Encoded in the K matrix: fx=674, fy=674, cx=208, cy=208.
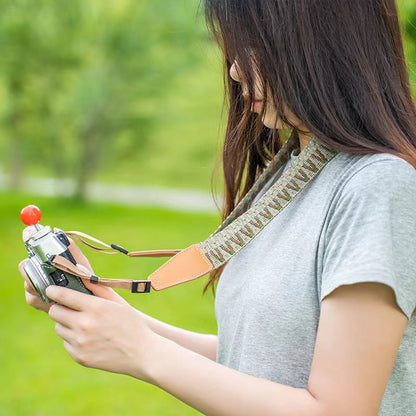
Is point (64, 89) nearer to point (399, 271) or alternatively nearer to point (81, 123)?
point (81, 123)

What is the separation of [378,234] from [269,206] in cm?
29

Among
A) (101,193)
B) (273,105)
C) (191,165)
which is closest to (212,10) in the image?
(273,105)

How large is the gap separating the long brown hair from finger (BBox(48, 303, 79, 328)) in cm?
51

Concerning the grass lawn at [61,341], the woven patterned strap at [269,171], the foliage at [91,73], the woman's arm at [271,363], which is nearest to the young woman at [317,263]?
the woman's arm at [271,363]

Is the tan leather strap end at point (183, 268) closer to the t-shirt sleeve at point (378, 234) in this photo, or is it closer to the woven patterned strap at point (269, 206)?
the woven patterned strap at point (269, 206)

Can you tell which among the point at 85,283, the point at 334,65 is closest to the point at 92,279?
the point at 85,283

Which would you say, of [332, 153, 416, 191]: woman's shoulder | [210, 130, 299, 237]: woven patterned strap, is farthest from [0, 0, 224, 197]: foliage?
[332, 153, 416, 191]: woman's shoulder

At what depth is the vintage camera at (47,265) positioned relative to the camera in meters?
1.17

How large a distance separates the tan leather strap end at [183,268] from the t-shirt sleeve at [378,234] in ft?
0.95

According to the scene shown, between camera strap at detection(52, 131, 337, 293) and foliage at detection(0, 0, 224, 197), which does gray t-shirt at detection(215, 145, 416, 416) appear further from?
foliage at detection(0, 0, 224, 197)

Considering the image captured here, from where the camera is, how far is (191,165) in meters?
13.2

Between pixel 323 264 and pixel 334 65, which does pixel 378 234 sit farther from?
pixel 334 65

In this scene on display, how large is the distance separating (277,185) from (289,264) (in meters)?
0.17

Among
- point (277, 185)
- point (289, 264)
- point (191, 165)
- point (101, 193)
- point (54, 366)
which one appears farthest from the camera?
point (191, 165)
